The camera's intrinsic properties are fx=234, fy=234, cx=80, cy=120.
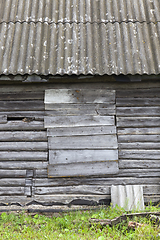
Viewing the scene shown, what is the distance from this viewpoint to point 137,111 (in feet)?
15.9

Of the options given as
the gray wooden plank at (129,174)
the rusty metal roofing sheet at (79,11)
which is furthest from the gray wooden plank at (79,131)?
the rusty metal roofing sheet at (79,11)

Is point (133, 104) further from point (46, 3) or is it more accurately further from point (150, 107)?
point (46, 3)

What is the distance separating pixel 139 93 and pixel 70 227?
9.54ft

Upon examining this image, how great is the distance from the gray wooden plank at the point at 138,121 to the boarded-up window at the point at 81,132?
190 millimetres

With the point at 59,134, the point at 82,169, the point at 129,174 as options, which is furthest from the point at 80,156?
the point at 129,174

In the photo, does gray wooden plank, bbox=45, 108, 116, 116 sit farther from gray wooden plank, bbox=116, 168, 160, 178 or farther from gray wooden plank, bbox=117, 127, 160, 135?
gray wooden plank, bbox=116, 168, 160, 178

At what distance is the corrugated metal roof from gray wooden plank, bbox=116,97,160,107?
70 centimetres

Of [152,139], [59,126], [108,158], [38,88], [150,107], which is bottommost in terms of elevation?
[108,158]

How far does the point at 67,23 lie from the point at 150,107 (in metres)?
2.56

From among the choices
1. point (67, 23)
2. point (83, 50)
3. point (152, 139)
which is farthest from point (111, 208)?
point (67, 23)

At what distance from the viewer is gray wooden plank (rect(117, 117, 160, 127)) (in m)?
4.84

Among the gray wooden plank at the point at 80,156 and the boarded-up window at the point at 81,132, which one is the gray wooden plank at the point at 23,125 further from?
the gray wooden plank at the point at 80,156

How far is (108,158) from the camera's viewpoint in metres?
4.73

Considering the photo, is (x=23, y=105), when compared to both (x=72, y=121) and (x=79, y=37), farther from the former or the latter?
A: (x=79, y=37)
